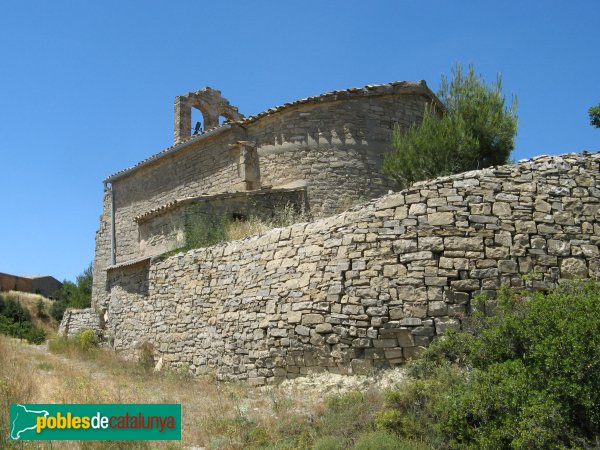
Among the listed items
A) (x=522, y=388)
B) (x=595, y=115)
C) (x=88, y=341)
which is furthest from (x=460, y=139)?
(x=88, y=341)

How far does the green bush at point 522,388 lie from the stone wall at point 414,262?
0.88m

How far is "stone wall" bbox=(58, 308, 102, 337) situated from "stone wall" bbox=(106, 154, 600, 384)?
31.7 ft

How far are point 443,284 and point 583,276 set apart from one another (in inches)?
77.7

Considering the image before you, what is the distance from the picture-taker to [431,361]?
7.61 m

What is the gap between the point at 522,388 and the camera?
235 inches

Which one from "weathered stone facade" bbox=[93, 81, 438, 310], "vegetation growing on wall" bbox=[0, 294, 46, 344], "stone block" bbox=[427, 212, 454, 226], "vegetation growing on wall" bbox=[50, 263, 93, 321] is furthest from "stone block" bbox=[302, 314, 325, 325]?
"vegetation growing on wall" bbox=[50, 263, 93, 321]

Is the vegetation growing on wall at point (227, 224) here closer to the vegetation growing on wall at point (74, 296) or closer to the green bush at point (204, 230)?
the green bush at point (204, 230)

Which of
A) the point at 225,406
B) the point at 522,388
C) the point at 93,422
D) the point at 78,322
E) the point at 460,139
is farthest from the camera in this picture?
the point at 78,322

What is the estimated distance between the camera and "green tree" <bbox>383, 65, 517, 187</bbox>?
12.9 meters

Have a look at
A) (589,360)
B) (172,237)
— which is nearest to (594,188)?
(589,360)

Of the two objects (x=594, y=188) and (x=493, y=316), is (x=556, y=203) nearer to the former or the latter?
(x=594, y=188)

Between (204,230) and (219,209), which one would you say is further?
(219,209)

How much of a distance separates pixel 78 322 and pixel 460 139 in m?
12.9

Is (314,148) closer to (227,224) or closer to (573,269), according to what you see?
(227,224)
